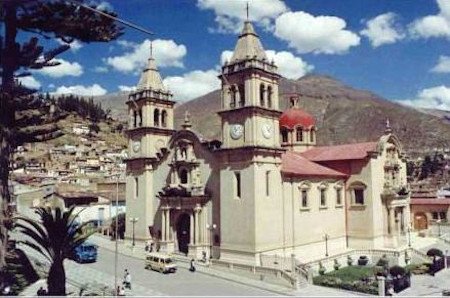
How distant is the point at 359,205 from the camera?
41656 mm

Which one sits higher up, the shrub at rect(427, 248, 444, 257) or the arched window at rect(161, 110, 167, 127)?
the arched window at rect(161, 110, 167, 127)

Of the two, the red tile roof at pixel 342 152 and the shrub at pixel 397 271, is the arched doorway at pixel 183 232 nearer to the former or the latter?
the red tile roof at pixel 342 152

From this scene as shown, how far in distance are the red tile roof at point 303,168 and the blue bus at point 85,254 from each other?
14.1 meters

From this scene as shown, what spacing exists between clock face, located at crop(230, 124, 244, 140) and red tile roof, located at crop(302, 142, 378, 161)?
12304 mm

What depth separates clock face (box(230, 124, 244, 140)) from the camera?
33.4 meters

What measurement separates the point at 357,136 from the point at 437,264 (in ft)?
442

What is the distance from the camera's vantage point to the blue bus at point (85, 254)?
3403 cm

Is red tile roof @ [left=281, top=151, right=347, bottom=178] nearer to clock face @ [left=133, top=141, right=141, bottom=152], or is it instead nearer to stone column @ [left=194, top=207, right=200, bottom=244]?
stone column @ [left=194, top=207, right=200, bottom=244]

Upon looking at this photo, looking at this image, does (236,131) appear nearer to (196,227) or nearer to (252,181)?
(252,181)

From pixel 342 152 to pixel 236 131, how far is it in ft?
44.8

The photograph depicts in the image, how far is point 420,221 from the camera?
56000 mm

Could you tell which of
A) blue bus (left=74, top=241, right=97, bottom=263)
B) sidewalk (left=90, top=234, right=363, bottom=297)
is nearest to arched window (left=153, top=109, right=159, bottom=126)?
sidewalk (left=90, top=234, right=363, bottom=297)

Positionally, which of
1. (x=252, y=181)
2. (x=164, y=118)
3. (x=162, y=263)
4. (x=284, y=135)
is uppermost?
(x=164, y=118)

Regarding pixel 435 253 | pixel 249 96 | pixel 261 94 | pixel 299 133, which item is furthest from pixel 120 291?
pixel 299 133
